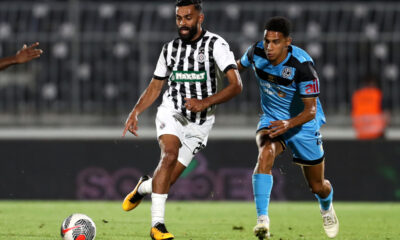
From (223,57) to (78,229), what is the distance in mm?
1810

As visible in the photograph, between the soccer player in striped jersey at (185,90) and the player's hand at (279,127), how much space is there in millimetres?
405

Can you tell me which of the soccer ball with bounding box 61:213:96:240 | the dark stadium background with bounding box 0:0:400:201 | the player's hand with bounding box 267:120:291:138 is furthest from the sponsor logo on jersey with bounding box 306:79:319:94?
the dark stadium background with bounding box 0:0:400:201

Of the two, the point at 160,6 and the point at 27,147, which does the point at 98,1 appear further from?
the point at 27,147

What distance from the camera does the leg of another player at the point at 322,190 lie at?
7.28 meters

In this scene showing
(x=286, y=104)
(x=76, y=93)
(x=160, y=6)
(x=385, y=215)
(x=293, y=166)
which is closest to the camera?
(x=286, y=104)

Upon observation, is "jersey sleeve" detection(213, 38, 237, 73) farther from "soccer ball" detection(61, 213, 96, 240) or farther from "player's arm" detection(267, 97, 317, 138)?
"soccer ball" detection(61, 213, 96, 240)

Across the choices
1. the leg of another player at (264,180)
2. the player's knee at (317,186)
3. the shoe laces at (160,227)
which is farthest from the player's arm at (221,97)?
the player's knee at (317,186)

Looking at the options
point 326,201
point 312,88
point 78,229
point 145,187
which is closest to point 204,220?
point 145,187

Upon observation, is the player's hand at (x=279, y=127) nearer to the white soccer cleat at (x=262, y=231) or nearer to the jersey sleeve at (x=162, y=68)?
the white soccer cleat at (x=262, y=231)

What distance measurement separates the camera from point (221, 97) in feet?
21.4

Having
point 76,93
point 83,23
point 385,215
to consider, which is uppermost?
point 83,23

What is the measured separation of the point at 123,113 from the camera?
13.5 meters

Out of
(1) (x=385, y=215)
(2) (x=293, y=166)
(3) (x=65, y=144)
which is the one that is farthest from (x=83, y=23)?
(1) (x=385, y=215)

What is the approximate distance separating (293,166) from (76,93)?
4278 millimetres
